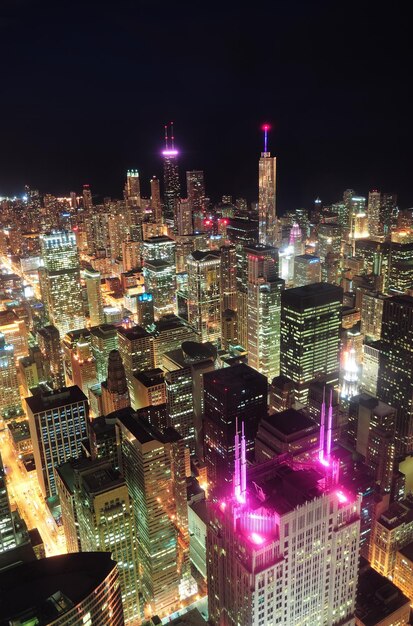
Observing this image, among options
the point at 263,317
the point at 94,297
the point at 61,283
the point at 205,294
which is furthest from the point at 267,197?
the point at 61,283

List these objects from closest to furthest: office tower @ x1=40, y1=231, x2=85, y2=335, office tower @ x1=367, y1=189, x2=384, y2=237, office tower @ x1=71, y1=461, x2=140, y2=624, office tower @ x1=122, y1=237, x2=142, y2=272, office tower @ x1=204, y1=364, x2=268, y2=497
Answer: office tower @ x1=71, y1=461, x2=140, y2=624
office tower @ x1=204, y1=364, x2=268, y2=497
office tower @ x1=40, y1=231, x2=85, y2=335
office tower @ x1=367, y1=189, x2=384, y2=237
office tower @ x1=122, y1=237, x2=142, y2=272

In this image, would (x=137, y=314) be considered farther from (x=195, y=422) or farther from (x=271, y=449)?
(x=271, y=449)

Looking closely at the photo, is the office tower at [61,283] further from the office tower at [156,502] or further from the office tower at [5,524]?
the office tower at [5,524]

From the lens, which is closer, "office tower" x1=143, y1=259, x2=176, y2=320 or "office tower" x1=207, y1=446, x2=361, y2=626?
"office tower" x1=207, y1=446, x2=361, y2=626

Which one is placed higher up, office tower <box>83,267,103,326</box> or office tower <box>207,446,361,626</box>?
office tower <box>207,446,361,626</box>

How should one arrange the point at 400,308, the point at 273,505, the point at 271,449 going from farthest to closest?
the point at 400,308 < the point at 271,449 < the point at 273,505

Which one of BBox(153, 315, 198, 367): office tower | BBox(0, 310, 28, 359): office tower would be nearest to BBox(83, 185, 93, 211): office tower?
BBox(0, 310, 28, 359): office tower

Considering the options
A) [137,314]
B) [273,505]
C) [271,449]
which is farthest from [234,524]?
[137,314]

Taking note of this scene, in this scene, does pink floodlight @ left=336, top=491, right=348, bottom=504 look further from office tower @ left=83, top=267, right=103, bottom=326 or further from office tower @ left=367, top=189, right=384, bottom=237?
office tower @ left=367, top=189, right=384, bottom=237

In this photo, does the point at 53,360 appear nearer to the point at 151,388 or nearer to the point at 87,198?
the point at 151,388
